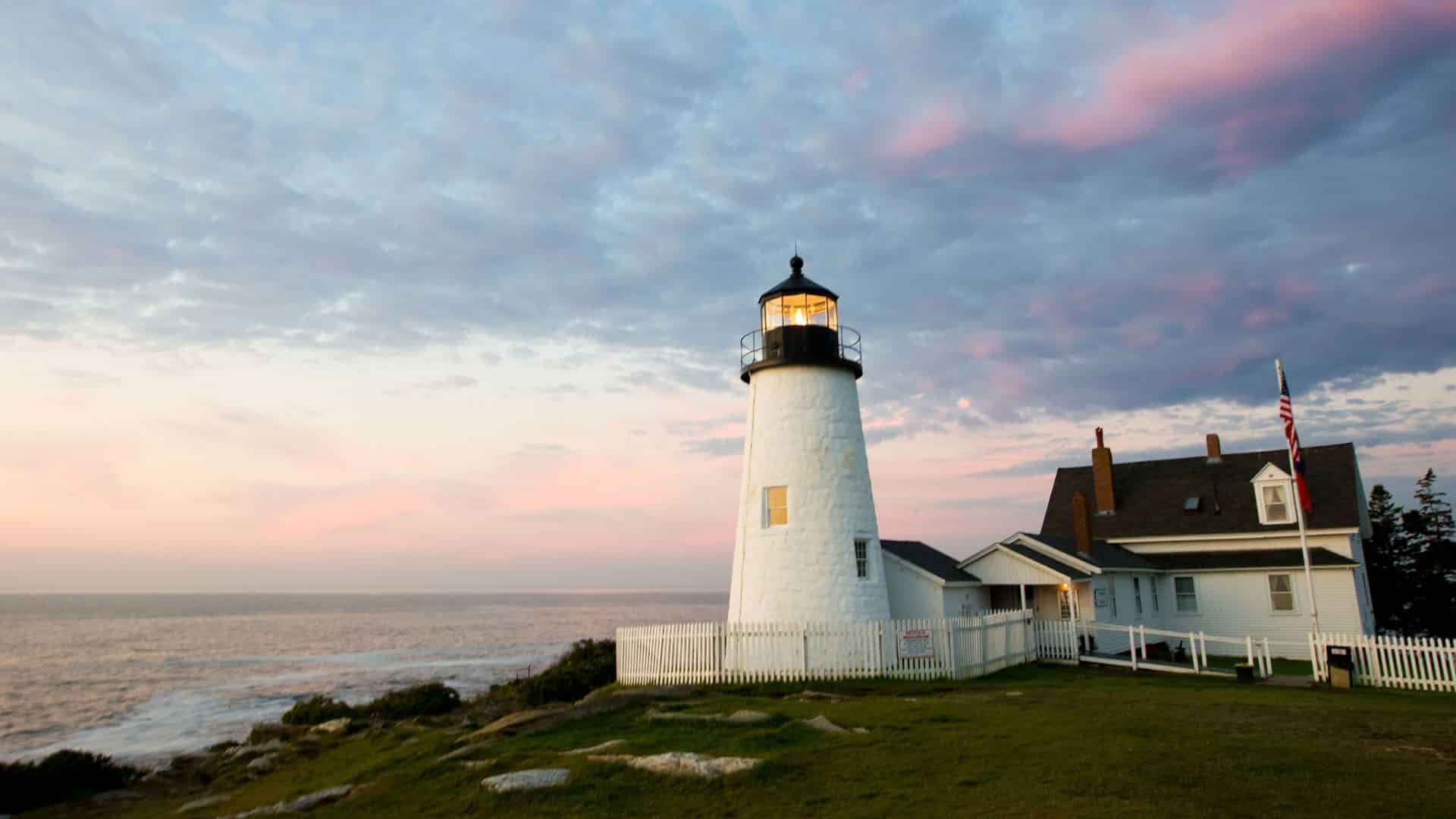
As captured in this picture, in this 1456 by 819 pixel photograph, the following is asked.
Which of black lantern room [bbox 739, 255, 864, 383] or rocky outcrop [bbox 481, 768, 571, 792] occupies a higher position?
black lantern room [bbox 739, 255, 864, 383]

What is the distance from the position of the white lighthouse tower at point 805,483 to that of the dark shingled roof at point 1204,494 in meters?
17.1

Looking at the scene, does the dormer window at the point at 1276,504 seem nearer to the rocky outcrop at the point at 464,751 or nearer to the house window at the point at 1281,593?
the house window at the point at 1281,593

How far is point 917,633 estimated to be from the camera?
20.6 m

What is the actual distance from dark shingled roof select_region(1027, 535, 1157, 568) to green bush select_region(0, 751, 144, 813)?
25417 millimetres

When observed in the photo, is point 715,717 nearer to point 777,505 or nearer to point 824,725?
point 824,725

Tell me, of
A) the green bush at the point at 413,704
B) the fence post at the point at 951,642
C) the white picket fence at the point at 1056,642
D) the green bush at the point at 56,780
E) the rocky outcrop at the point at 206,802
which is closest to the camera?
the rocky outcrop at the point at 206,802

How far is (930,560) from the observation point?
27906 mm

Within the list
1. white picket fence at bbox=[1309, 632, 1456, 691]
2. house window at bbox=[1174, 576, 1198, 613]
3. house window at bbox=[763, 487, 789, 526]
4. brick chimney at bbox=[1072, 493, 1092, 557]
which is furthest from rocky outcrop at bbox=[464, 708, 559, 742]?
house window at bbox=[1174, 576, 1198, 613]

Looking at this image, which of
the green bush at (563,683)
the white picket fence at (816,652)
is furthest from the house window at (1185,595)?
the green bush at (563,683)

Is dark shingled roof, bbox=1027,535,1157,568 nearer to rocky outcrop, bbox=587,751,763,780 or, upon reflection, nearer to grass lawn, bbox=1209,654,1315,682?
grass lawn, bbox=1209,654,1315,682

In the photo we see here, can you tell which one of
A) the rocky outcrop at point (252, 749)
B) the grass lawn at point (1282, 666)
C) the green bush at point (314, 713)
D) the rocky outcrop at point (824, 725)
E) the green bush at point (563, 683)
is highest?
the rocky outcrop at point (824, 725)

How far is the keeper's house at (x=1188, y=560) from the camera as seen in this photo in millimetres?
27375

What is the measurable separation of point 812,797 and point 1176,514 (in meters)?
29.8

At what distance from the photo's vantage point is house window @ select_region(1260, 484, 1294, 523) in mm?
31547
